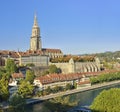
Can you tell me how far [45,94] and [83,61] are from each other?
76.6 ft

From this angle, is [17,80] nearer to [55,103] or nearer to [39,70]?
[39,70]

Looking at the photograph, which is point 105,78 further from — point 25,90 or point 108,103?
point 108,103

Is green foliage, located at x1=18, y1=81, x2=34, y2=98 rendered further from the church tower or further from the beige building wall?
the church tower

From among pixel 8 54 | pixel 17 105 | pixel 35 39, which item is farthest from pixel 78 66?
pixel 17 105

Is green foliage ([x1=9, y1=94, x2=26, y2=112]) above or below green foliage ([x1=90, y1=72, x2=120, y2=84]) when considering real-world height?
below

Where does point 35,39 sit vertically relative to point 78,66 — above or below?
above

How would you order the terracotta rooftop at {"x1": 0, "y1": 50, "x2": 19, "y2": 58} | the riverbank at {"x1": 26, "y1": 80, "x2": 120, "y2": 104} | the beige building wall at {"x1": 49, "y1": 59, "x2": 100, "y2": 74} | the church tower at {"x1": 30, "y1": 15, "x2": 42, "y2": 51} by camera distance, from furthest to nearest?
1. the church tower at {"x1": 30, "y1": 15, "x2": 42, "y2": 51}
2. the terracotta rooftop at {"x1": 0, "y1": 50, "x2": 19, "y2": 58}
3. the beige building wall at {"x1": 49, "y1": 59, "x2": 100, "y2": 74}
4. the riverbank at {"x1": 26, "y1": 80, "x2": 120, "y2": 104}

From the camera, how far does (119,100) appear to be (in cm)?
1739

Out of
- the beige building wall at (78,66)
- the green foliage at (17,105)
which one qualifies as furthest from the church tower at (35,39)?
the green foliage at (17,105)

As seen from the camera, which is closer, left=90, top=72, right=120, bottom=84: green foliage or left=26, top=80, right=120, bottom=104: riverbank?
left=26, top=80, right=120, bottom=104: riverbank

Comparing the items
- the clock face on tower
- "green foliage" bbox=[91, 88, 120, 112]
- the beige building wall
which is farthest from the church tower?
"green foliage" bbox=[91, 88, 120, 112]

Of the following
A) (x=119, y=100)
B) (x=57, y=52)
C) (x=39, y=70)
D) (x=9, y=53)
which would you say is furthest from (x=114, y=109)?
(x=57, y=52)

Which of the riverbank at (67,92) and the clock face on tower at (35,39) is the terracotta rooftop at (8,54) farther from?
the riverbank at (67,92)

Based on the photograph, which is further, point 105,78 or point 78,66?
point 78,66
